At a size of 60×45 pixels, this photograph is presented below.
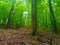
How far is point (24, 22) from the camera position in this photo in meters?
30.3

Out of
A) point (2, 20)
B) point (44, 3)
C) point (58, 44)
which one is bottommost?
point (58, 44)

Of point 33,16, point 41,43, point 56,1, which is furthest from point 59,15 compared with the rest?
point 41,43

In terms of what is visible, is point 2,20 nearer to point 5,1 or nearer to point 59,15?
point 5,1

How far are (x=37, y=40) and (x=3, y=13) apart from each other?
12714 mm

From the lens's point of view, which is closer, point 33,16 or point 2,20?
point 33,16

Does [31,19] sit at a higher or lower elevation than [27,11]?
lower

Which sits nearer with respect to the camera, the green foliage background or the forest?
the forest

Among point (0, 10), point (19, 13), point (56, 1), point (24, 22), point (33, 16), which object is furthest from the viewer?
point (24, 22)

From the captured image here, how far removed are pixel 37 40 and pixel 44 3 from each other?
10453 mm

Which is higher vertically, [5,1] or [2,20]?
[5,1]

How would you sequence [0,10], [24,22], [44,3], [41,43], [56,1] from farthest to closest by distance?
1. [24,22]
2. [0,10]
3. [44,3]
4. [56,1]
5. [41,43]

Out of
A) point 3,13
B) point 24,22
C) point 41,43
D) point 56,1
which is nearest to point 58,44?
point 41,43

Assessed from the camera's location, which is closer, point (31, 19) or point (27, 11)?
point (31, 19)

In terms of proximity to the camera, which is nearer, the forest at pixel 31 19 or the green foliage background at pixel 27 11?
the forest at pixel 31 19
